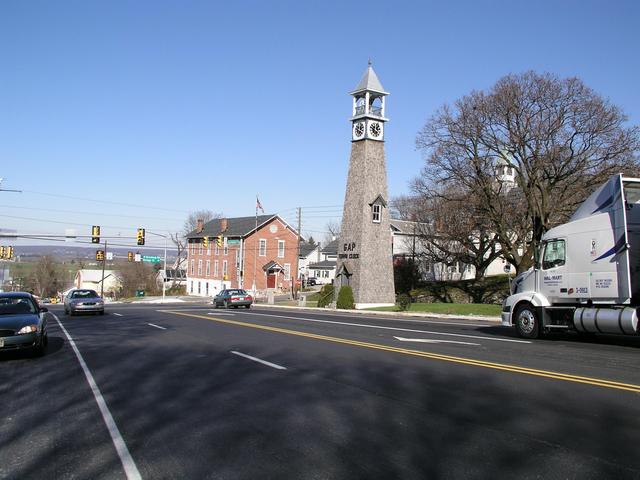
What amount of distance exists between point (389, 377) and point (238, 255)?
66.8m

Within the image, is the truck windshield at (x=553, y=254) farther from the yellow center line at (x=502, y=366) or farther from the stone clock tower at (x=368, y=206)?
the stone clock tower at (x=368, y=206)

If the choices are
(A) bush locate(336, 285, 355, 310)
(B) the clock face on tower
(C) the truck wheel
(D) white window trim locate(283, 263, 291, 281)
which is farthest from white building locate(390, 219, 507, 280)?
(C) the truck wheel

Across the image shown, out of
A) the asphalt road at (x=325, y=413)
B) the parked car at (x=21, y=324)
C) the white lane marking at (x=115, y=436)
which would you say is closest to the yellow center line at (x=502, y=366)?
the asphalt road at (x=325, y=413)

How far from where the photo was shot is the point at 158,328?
72.7ft

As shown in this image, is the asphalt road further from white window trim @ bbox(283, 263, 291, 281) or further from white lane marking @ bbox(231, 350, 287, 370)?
white window trim @ bbox(283, 263, 291, 281)

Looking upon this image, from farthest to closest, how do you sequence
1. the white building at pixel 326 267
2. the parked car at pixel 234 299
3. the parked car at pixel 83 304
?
the white building at pixel 326 267 → the parked car at pixel 234 299 → the parked car at pixel 83 304

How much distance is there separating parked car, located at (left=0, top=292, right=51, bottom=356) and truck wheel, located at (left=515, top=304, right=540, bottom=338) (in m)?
12.7

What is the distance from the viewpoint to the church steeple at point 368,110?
41.1 m

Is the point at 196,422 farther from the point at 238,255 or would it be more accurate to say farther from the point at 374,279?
the point at 238,255

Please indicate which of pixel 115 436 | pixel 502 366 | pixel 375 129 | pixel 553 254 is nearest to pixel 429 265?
pixel 375 129

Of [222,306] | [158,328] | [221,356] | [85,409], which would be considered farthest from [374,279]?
[85,409]

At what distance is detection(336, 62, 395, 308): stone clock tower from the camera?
41312 mm

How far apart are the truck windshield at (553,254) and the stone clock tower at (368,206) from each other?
24.3 meters

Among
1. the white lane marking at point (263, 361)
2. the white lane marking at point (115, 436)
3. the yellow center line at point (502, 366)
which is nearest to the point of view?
the white lane marking at point (115, 436)
